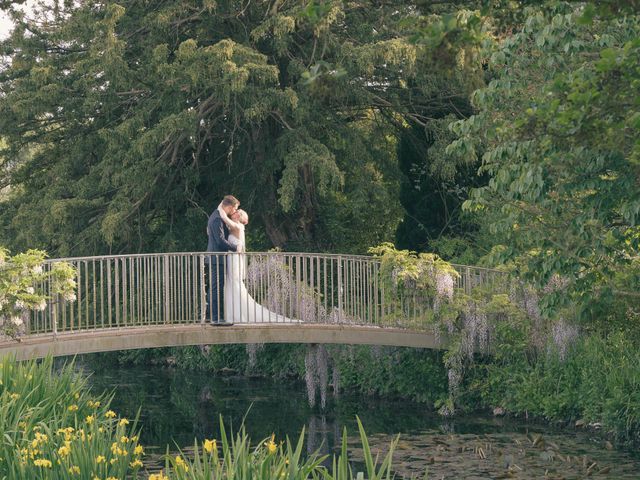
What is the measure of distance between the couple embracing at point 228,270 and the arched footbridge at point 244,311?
2 centimetres

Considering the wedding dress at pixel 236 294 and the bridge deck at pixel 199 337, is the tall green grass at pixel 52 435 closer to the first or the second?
the bridge deck at pixel 199 337

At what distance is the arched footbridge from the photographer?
14539 mm

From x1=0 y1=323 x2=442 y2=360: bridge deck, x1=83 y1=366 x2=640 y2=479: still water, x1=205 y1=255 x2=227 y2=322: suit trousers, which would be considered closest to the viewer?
x1=83 y1=366 x2=640 y2=479: still water

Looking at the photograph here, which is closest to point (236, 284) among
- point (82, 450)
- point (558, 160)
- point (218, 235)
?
point (218, 235)

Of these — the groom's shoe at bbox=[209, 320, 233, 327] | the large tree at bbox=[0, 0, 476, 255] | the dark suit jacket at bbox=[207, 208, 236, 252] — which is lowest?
the groom's shoe at bbox=[209, 320, 233, 327]

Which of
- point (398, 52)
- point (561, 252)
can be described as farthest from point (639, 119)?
point (398, 52)

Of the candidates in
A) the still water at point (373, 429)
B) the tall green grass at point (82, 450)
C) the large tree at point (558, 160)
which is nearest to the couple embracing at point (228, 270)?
the still water at point (373, 429)

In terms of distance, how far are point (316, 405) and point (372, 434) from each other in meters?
3.11

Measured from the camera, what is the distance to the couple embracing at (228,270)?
1549 centimetres

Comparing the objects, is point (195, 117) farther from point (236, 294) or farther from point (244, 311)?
point (244, 311)

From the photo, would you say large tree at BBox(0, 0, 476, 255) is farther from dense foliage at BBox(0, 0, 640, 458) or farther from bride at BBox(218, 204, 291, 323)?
bride at BBox(218, 204, 291, 323)

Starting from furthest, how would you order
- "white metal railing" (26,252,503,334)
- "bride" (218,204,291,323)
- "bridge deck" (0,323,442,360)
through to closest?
"white metal railing" (26,252,503,334) < "bride" (218,204,291,323) < "bridge deck" (0,323,442,360)

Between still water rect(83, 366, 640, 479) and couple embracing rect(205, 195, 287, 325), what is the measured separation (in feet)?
5.26

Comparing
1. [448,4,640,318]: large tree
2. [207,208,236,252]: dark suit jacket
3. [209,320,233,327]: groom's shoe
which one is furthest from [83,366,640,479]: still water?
[207,208,236,252]: dark suit jacket
